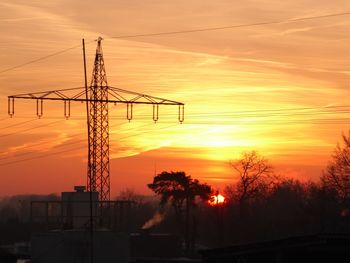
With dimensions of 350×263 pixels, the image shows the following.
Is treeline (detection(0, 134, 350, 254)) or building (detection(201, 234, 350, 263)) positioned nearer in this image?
building (detection(201, 234, 350, 263))

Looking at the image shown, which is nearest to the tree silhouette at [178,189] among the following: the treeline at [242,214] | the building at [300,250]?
the treeline at [242,214]

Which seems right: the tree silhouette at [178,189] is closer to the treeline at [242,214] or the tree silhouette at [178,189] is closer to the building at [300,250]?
the treeline at [242,214]

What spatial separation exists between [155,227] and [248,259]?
352ft

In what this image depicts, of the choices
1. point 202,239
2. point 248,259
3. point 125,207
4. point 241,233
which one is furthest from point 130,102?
point 202,239

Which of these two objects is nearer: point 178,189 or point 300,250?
point 300,250

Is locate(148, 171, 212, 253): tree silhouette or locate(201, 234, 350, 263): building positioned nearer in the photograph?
locate(201, 234, 350, 263): building

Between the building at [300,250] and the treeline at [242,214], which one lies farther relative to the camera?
the treeline at [242,214]

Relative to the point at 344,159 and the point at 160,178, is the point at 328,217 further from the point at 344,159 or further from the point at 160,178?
the point at 160,178

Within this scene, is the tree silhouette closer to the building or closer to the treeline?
the treeline

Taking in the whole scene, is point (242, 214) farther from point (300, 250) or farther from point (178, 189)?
point (300, 250)

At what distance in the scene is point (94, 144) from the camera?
6862cm

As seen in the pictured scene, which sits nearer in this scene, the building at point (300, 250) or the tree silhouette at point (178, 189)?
the building at point (300, 250)

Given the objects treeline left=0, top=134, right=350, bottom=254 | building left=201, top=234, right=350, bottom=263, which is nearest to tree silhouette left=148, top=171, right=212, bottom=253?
treeline left=0, top=134, right=350, bottom=254

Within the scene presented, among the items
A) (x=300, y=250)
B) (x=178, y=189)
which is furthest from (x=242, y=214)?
(x=300, y=250)
